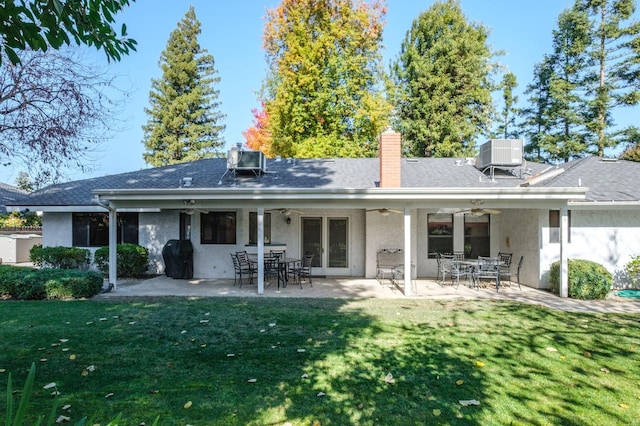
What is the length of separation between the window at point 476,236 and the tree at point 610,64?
16.2 meters

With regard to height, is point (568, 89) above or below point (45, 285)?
above

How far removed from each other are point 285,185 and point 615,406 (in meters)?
9.45

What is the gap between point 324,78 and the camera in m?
22.2

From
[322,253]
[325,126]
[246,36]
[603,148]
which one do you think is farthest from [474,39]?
[322,253]

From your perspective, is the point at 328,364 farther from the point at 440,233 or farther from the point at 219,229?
the point at 440,233

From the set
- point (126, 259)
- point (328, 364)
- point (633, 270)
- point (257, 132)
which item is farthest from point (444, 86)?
point (328, 364)

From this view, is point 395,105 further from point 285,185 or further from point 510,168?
point 285,185

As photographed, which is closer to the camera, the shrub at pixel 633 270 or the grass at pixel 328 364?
the grass at pixel 328 364

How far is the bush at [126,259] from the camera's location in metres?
12.5

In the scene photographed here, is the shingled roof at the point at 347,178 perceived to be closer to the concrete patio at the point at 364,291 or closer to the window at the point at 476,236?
the window at the point at 476,236

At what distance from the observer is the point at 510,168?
13.8 m

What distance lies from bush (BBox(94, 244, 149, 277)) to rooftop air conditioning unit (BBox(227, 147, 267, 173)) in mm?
4168

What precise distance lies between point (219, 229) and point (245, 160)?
8.26ft

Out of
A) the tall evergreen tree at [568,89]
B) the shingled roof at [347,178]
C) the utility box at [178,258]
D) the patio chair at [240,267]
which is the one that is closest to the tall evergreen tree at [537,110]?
the tall evergreen tree at [568,89]
